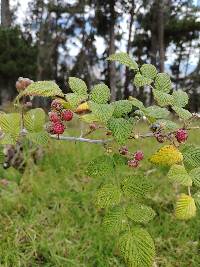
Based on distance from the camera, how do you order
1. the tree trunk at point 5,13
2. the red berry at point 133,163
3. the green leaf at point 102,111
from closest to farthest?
the green leaf at point 102,111 < the red berry at point 133,163 < the tree trunk at point 5,13

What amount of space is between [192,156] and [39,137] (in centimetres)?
45

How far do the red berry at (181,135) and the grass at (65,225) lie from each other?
5.39 ft

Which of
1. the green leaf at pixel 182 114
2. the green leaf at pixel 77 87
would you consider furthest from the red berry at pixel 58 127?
the green leaf at pixel 182 114

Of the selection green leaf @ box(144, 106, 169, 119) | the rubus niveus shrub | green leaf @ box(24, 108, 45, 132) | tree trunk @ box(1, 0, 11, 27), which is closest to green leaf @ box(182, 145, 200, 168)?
the rubus niveus shrub

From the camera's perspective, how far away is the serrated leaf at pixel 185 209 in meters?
1.10

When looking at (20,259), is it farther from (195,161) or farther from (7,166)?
(195,161)

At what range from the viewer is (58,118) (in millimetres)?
1245

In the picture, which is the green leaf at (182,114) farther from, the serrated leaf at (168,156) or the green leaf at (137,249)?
the green leaf at (137,249)

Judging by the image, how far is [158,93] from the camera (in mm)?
1262

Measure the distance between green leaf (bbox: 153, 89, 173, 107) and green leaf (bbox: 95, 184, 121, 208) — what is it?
0.27 metres

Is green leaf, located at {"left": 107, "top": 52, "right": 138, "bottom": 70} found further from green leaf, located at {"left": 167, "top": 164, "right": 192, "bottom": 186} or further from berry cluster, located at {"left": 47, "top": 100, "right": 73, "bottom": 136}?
green leaf, located at {"left": 167, "top": 164, "right": 192, "bottom": 186}

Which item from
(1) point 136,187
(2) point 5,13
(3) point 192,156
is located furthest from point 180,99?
(2) point 5,13

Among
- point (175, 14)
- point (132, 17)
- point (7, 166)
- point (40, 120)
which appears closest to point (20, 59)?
point (132, 17)

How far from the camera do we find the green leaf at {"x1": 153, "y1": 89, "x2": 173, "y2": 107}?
1.23 metres
